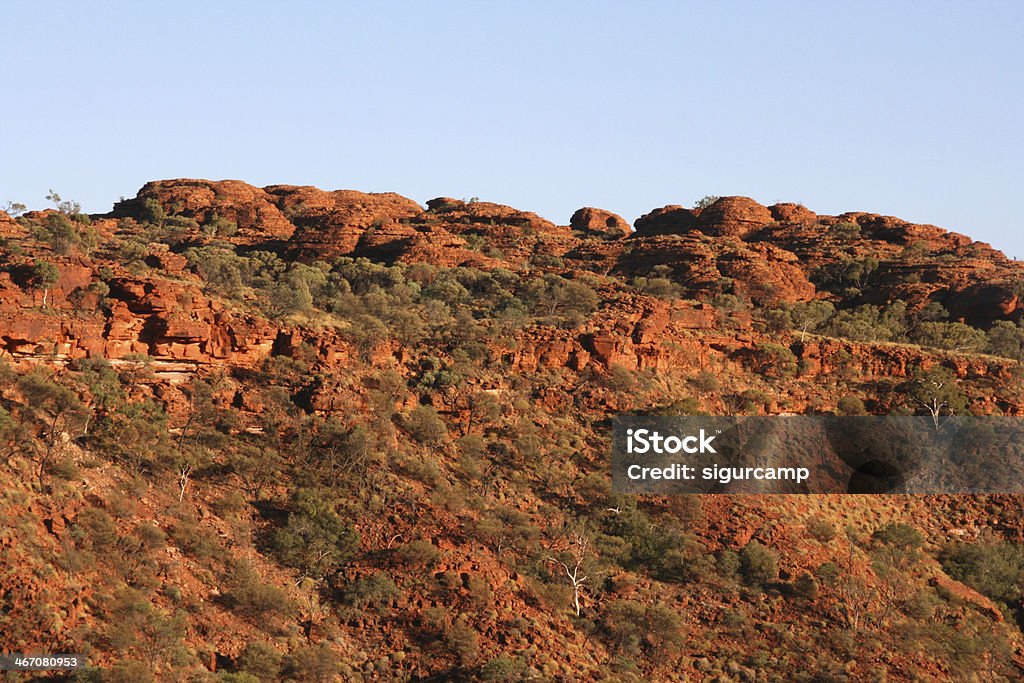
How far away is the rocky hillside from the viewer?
28531mm

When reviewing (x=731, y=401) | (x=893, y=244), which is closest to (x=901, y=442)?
(x=731, y=401)

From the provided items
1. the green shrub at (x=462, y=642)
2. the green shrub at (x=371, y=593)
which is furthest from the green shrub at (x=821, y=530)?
the green shrub at (x=371, y=593)

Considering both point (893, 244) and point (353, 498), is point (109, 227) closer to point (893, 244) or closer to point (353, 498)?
point (353, 498)

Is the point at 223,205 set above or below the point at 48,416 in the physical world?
above

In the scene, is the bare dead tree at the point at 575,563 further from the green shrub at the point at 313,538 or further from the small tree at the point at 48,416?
the small tree at the point at 48,416

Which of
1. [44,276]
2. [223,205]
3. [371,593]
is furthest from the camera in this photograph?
[223,205]

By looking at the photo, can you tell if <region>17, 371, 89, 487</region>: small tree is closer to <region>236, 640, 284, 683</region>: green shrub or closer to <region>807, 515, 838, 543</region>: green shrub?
<region>236, 640, 284, 683</region>: green shrub

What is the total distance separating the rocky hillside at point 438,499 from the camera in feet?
93.6

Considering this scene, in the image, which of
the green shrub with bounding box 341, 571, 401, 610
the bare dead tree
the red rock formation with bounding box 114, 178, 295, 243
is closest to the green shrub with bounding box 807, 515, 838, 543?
the bare dead tree

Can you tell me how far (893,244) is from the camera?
3019 inches

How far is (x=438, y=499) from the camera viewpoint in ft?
115

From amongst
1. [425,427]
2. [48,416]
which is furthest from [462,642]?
[48,416]

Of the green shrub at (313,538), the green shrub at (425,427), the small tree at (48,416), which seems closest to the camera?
the green shrub at (313,538)

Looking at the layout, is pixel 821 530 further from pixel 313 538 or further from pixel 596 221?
pixel 596 221
